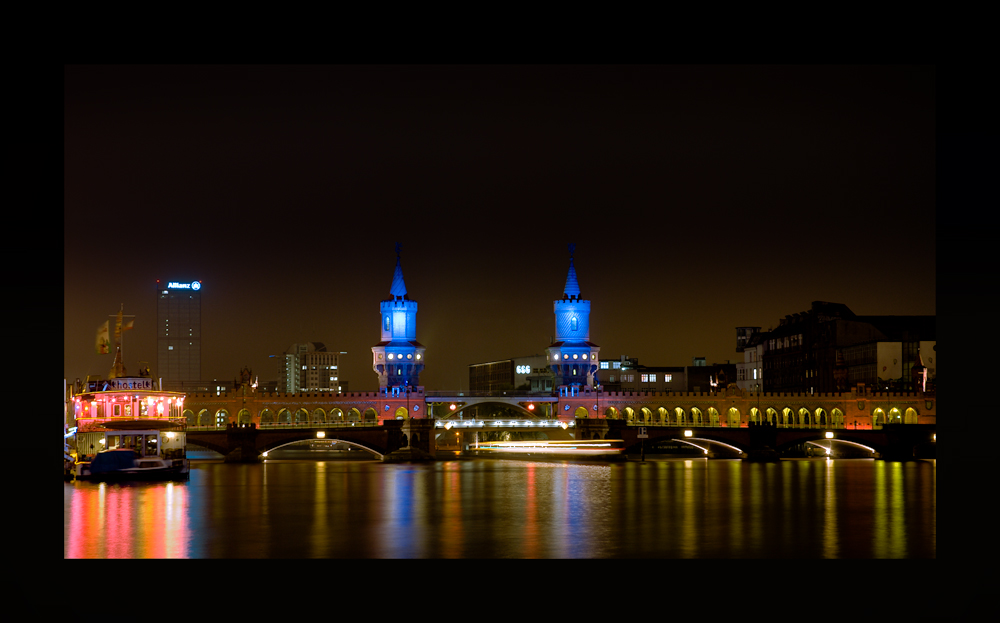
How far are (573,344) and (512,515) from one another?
71828 millimetres

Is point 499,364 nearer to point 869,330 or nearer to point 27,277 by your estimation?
point 869,330

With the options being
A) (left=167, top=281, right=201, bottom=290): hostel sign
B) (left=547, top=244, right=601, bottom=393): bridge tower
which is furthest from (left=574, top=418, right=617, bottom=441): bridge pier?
(left=167, top=281, right=201, bottom=290): hostel sign

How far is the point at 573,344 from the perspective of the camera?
108 metres

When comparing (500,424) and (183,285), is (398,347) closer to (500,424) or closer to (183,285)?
(500,424)

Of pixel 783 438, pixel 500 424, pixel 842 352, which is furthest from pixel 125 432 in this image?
→ pixel 842 352

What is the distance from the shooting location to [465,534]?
2991cm

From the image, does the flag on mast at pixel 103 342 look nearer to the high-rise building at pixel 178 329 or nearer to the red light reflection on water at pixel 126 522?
the red light reflection on water at pixel 126 522

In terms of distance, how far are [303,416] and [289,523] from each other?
61.2 metres

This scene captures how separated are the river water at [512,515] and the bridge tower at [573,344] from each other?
4357 cm

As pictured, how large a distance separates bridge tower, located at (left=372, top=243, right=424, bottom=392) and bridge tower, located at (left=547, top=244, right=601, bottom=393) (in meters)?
13.8

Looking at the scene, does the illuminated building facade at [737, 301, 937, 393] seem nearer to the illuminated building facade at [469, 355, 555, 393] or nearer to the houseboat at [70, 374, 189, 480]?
the illuminated building facade at [469, 355, 555, 393]

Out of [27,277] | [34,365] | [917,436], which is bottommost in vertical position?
[917,436]

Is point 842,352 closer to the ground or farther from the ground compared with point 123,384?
farther from the ground

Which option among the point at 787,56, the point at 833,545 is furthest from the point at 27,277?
the point at 833,545
